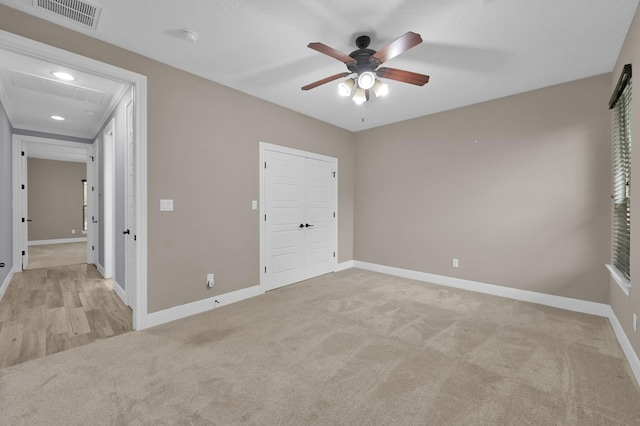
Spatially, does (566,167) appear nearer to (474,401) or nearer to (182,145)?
(474,401)

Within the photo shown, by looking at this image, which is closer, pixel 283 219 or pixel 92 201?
pixel 283 219

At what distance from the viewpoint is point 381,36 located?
2510mm

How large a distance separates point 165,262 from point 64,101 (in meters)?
3.10

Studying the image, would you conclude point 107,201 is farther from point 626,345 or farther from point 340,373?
point 626,345

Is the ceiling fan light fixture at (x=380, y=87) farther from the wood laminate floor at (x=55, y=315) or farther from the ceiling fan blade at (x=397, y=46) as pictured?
the wood laminate floor at (x=55, y=315)

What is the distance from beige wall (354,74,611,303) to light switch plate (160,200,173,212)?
3.57 m

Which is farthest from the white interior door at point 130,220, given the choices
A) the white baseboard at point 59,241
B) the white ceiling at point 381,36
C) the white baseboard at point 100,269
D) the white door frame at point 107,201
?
the white baseboard at point 59,241

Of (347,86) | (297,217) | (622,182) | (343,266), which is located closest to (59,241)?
(297,217)

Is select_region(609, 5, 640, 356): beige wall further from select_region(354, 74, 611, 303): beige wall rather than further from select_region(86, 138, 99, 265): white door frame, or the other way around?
select_region(86, 138, 99, 265): white door frame

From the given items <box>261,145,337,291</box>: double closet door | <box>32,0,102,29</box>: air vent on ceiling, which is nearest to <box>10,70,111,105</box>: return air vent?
<box>32,0,102,29</box>: air vent on ceiling

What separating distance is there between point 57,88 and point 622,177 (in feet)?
21.7

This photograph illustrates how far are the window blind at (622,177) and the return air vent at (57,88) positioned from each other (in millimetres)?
5898

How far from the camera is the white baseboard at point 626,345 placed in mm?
2049

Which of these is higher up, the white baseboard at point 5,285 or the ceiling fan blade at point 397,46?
the ceiling fan blade at point 397,46
